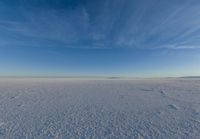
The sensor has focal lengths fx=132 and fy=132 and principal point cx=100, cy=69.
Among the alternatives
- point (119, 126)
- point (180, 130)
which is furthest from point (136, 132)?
point (180, 130)

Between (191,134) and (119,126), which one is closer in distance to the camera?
(191,134)

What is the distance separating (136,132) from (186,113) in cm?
350

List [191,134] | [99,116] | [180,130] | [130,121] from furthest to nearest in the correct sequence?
[99,116]
[130,121]
[180,130]
[191,134]

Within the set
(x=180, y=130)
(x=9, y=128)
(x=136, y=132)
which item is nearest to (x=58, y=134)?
(x=9, y=128)

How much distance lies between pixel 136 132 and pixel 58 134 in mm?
2617

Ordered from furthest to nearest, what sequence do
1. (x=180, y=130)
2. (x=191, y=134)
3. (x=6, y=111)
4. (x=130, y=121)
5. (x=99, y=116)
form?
(x=6, y=111)
(x=99, y=116)
(x=130, y=121)
(x=180, y=130)
(x=191, y=134)

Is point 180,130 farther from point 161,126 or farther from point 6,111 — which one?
point 6,111

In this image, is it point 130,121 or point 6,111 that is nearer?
point 130,121

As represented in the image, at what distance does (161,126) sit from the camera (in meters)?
4.96

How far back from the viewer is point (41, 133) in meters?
4.38

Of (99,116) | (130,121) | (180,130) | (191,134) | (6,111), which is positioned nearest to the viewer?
(191,134)

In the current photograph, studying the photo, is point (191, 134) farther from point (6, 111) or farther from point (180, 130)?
point (6, 111)

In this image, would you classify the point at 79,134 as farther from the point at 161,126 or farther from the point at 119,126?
the point at 161,126

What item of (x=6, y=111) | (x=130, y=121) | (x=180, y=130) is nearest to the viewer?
(x=180, y=130)
